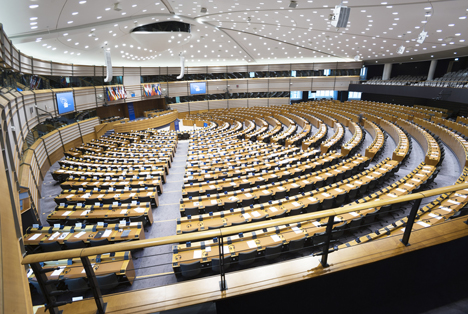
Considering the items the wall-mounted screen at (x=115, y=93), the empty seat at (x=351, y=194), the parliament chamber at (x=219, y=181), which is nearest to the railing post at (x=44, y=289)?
the parliament chamber at (x=219, y=181)

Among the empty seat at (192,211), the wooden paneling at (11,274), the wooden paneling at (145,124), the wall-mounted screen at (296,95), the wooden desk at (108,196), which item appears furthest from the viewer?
the wall-mounted screen at (296,95)

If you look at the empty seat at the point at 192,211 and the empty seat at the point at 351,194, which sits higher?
the empty seat at the point at 351,194

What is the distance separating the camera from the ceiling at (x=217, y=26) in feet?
31.7

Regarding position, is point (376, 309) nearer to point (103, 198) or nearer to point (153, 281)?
point (153, 281)

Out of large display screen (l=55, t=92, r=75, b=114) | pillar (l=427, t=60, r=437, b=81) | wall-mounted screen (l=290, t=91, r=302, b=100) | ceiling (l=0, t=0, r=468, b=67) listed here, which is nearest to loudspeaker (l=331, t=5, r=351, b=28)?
ceiling (l=0, t=0, r=468, b=67)

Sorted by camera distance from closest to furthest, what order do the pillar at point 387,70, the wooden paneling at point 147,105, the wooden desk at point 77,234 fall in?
the wooden desk at point 77,234 < the wooden paneling at point 147,105 < the pillar at point 387,70

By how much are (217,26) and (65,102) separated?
42.7 feet

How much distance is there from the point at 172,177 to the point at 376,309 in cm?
1058

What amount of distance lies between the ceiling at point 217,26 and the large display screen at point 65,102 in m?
2.56

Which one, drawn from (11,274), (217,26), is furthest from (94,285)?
(217,26)

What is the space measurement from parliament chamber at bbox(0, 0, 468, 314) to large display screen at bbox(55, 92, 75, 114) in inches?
4.4

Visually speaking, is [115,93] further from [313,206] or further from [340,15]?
[313,206]

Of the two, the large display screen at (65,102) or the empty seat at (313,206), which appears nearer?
the empty seat at (313,206)

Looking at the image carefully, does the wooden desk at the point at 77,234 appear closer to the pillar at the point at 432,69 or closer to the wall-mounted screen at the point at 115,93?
the wall-mounted screen at the point at 115,93
